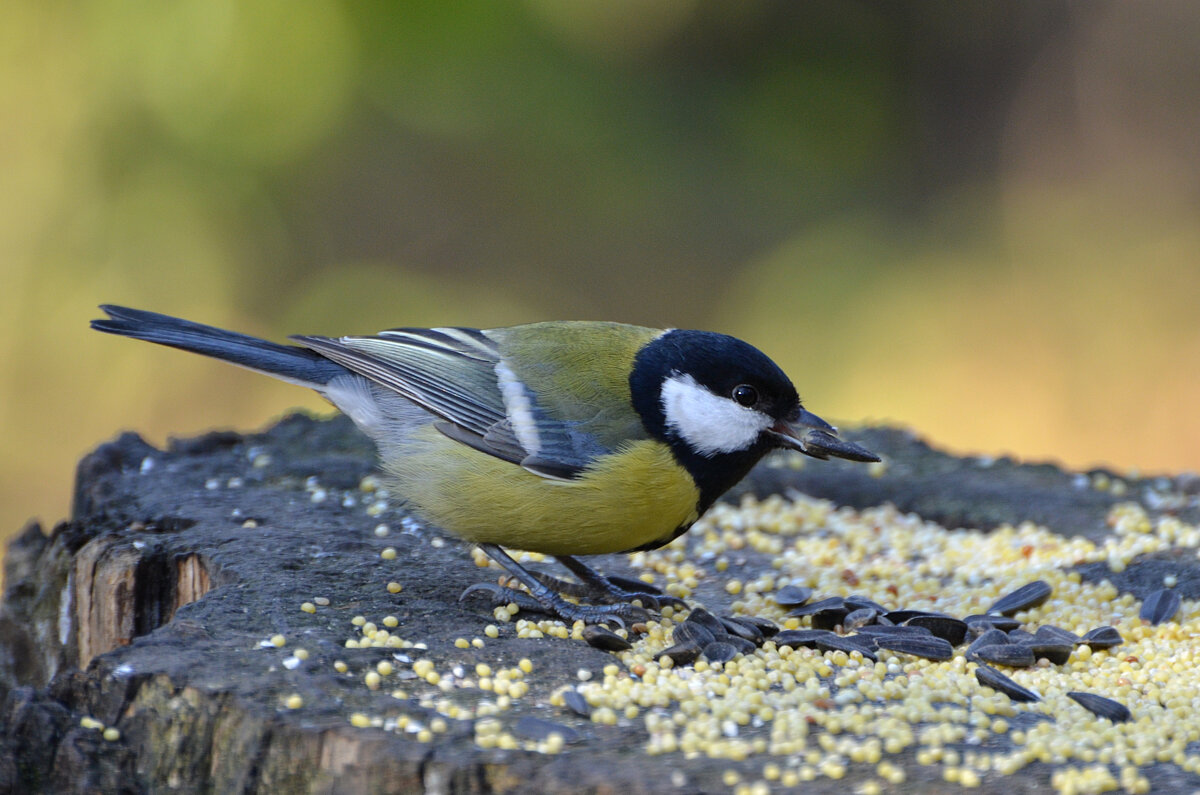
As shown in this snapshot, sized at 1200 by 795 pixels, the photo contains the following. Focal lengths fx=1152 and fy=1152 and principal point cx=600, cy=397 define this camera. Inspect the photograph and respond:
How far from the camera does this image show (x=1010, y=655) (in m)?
2.67

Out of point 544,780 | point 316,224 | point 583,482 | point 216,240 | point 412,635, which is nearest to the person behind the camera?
point 544,780

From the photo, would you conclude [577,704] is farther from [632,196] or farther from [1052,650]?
[632,196]

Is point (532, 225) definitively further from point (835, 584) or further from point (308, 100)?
point (835, 584)

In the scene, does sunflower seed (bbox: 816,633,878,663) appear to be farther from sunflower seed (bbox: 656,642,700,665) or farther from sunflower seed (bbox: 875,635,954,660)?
sunflower seed (bbox: 656,642,700,665)

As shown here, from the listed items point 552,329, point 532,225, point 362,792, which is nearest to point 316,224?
point 532,225

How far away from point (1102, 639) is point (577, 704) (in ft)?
4.65

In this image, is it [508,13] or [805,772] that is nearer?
[805,772]

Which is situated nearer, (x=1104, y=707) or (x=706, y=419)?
(x=1104, y=707)

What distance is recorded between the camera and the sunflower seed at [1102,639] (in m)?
2.83

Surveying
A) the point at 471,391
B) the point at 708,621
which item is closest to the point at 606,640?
the point at 708,621

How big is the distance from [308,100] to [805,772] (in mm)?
5855

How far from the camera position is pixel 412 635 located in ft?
8.48

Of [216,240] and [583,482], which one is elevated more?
[216,240]

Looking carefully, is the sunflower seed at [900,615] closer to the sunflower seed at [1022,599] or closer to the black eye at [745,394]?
the sunflower seed at [1022,599]
